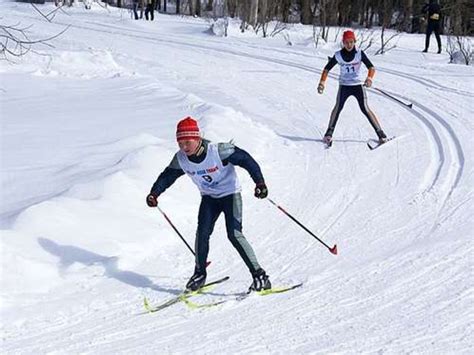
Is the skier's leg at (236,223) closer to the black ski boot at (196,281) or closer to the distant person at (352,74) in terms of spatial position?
the black ski boot at (196,281)

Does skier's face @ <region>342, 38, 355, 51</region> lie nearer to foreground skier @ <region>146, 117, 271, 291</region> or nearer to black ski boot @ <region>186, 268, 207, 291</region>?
foreground skier @ <region>146, 117, 271, 291</region>

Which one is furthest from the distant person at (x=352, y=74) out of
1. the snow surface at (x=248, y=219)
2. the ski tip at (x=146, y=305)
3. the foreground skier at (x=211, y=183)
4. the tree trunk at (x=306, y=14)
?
the tree trunk at (x=306, y=14)

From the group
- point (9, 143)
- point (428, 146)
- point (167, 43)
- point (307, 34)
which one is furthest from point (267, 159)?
point (307, 34)

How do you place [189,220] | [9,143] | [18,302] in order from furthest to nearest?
→ [9,143] < [189,220] < [18,302]

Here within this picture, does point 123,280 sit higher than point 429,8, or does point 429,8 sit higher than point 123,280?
point 429,8

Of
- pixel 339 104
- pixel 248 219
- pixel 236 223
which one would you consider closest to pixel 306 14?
pixel 339 104

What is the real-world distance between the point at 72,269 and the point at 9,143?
19.1ft

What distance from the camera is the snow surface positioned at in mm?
6230

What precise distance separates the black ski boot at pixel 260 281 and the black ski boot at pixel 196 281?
0.47 metres

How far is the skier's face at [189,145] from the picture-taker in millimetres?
6402

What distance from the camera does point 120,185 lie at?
951cm

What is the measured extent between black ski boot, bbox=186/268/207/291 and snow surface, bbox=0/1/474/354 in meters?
0.24

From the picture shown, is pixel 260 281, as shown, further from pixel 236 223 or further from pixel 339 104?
pixel 339 104

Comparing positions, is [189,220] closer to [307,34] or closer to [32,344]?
[32,344]
